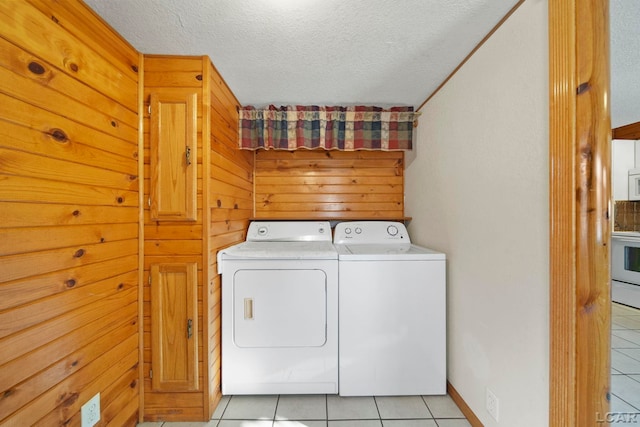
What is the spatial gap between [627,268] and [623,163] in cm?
132

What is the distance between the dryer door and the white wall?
879 mm

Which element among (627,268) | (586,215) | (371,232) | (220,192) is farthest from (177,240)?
(627,268)

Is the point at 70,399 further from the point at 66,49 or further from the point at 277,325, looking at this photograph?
the point at 66,49

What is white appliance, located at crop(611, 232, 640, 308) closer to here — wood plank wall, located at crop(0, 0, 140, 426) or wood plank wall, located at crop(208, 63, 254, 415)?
wood plank wall, located at crop(208, 63, 254, 415)

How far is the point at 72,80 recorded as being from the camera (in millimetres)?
1034

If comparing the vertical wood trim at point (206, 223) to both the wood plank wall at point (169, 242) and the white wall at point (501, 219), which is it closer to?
the wood plank wall at point (169, 242)

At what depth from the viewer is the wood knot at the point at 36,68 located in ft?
2.87

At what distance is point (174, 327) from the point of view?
4.76 feet

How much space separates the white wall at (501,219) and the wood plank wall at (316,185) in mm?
792

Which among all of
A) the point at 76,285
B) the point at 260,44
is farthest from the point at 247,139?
the point at 76,285

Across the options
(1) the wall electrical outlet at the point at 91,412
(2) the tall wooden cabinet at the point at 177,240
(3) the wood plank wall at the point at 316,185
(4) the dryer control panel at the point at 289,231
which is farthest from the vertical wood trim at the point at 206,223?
(3) the wood plank wall at the point at 316,185

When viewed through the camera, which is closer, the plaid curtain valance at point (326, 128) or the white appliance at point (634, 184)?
the plaid curtain valance at point (326, 128)

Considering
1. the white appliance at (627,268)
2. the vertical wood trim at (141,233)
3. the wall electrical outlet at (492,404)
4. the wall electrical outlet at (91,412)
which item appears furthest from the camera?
the white appliance at (627,268)

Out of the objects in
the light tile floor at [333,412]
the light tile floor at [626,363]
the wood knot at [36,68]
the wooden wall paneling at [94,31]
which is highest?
the wooden wall paneling at [94,31]
